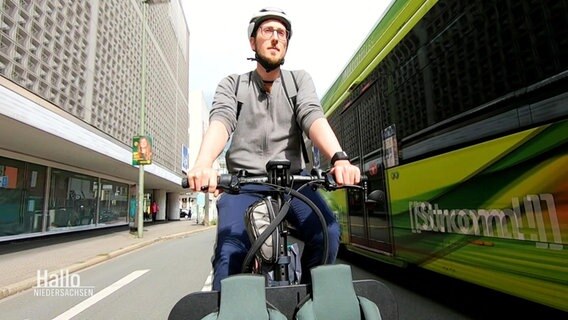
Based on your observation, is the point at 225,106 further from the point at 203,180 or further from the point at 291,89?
the point at 203,180

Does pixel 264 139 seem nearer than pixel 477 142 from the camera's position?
Yes

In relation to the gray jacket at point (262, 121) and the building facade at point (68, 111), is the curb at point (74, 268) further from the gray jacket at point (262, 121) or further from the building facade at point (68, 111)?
the gray jacket at point (262, 121)

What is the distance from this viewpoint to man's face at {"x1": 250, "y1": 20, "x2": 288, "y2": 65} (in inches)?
81.9

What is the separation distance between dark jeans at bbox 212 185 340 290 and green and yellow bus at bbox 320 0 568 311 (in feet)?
1.00

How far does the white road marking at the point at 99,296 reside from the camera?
4.70 metres

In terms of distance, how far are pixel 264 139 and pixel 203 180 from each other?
0.69 meters

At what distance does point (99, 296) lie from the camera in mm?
5676

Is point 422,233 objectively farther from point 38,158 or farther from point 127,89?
point 127,89

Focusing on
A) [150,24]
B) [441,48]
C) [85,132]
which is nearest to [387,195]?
[441,48]

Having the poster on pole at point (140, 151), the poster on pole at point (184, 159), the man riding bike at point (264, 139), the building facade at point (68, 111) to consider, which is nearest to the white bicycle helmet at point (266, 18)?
the man riding bike at point (264, 139)

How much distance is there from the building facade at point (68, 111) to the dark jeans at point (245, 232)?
31.5 feet

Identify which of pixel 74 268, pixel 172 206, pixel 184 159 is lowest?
pixel 74 268

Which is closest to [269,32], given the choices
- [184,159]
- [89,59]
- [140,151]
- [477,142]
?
[477,142]

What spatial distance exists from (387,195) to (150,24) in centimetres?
3573
